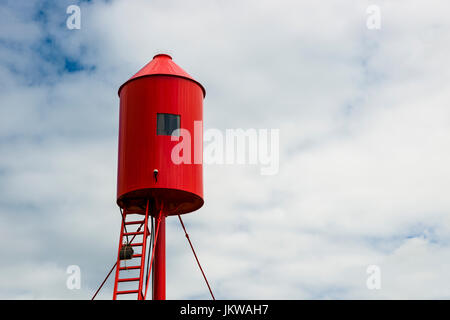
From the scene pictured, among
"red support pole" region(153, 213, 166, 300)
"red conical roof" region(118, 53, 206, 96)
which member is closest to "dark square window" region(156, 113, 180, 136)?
"red conical roof" region(118, 53, 206, 96)

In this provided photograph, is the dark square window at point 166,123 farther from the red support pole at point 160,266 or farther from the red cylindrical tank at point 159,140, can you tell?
the red support pole at point 160,266

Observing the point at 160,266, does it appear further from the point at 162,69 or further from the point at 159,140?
the point at 162,69

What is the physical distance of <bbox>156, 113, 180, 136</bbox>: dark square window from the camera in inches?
950

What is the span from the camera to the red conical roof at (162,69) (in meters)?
25.1

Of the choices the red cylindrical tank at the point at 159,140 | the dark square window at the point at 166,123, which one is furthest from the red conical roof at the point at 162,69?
the dark square window at the point at 166,123

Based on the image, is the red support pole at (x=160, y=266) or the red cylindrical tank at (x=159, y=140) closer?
the red cylindrical tank at (x=159, y=140)

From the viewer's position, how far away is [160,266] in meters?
25.1

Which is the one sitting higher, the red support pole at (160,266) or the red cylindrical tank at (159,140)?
the red cylindrical tank at (159,140)

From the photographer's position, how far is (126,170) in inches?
946

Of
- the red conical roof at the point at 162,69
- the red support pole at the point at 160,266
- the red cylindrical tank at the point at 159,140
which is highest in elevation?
the red conical roof at the point at 162,69

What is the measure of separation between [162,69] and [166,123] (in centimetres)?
245

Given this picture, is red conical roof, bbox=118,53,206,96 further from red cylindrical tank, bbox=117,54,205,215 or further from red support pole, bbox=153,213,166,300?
red support pole, bbox=153,213,166,300
